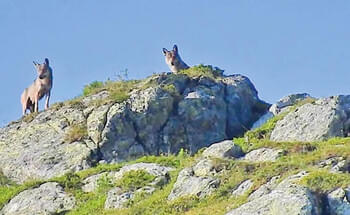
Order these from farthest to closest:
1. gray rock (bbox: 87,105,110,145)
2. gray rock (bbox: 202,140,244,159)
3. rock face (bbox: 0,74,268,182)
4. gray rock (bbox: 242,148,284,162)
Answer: gray rock (bbox: 87,105,110,145), rock face (bbox: 0,74,268,182), gray rock (bbox: 202,140,244,159), gray rock (bbox: 242,148,284,162)

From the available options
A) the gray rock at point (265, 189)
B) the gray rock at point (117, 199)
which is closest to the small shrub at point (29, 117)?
the gray rock at point (117, 199)

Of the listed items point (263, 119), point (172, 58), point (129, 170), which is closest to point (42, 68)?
point (172, 58)

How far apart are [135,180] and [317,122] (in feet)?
23.0

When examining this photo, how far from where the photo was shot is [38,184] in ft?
105

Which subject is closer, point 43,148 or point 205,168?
point 205,168

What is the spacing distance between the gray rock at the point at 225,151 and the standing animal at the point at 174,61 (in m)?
15.3

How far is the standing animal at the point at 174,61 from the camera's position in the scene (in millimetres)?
45319

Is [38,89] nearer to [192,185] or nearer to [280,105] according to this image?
[280,105]

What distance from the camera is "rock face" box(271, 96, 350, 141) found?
33281mm

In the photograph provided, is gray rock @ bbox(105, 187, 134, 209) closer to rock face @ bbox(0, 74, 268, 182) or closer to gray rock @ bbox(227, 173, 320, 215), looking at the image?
gray rock @ bbox(227, 173, 320, 215)

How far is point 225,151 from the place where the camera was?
96.4ft

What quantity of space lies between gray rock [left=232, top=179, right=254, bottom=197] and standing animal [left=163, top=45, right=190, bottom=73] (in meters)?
19.0

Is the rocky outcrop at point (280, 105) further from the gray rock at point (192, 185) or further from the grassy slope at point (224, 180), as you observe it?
the gray rock at point (192, 185)

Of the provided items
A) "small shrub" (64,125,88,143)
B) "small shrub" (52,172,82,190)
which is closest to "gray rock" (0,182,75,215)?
"small shrub" (52,172,82,190)
